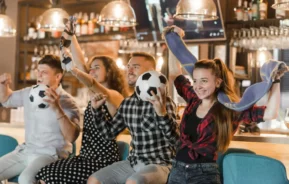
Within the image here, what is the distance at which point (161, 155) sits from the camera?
361cm

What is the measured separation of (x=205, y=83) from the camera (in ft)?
10.8

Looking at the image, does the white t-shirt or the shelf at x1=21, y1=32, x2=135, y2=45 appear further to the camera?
the shelf at x1=21, y1=32, x2=135, y2=45

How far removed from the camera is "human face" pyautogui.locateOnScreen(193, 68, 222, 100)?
3.28 metres

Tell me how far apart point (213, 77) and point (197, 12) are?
1159 mm

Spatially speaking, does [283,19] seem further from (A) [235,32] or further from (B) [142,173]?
(B) [142,173]

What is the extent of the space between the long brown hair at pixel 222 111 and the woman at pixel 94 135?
2.62ft

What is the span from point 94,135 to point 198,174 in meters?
0.97

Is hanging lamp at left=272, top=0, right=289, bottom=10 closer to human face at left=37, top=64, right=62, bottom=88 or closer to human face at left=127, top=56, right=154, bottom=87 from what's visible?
human face at left=127, top=56, right=154, bottom=87

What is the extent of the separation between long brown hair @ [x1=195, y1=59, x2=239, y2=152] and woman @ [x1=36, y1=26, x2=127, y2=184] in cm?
80

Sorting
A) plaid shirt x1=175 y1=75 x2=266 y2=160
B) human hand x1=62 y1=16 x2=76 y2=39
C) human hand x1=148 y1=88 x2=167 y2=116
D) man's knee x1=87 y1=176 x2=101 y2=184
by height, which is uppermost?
human hand x1=62 y1=16 x2=76 y2=39

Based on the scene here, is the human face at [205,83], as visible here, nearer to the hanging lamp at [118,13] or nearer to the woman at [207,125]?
the woman at [207,125]

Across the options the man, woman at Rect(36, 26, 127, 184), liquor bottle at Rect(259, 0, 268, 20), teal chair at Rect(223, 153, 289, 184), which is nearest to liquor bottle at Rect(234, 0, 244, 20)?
liquor bottle at Rect(259, 0, 268, 20)

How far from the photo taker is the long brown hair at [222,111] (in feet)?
10.6

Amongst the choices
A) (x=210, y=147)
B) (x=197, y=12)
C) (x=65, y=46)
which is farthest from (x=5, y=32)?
(x=210, y=147)
